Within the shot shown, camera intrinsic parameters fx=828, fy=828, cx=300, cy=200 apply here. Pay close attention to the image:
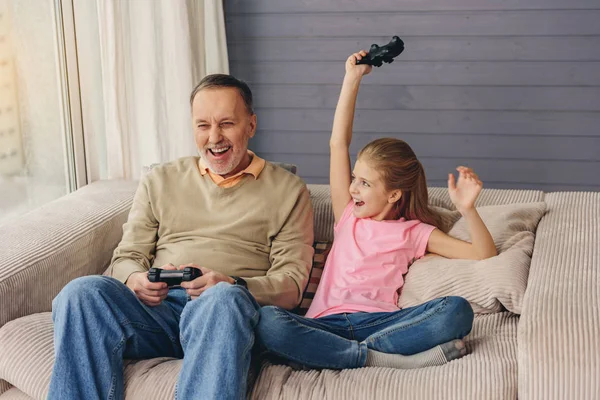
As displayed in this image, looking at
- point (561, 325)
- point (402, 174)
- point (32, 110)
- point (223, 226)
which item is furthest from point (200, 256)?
point (32, 110)

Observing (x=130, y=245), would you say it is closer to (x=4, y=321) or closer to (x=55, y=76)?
(x=4, y=321)

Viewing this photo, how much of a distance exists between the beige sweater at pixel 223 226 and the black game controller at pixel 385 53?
38 centimetres

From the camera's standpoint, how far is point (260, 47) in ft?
11.8

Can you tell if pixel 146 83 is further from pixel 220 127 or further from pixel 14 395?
pixel 14 395

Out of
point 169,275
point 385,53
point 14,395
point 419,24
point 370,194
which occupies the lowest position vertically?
point 14,395

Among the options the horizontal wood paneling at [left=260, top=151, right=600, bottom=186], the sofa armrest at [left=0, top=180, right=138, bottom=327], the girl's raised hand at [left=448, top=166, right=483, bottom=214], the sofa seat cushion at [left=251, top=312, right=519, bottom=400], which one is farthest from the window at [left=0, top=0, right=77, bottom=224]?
the horizontal wood paneling at [left=260, top=151, right=600, bottom=186]

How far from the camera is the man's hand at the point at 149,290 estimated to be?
180cm

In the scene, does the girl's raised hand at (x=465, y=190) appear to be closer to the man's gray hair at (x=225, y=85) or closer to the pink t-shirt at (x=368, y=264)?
the pink t-shirt at (x=368, y=264)

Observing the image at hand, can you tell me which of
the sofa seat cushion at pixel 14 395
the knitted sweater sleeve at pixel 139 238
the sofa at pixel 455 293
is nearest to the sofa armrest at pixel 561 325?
the sofa at pixel 455 293

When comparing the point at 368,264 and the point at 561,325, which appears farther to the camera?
the point at 368,264

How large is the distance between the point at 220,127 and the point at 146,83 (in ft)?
3.27

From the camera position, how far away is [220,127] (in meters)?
2.09

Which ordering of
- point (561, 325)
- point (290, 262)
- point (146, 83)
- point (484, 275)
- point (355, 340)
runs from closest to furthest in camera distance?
point (561, 325) < point (355, 340) < point (484, 275) < point (290, 262) < point (146, 83)

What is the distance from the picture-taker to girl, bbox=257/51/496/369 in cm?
176
